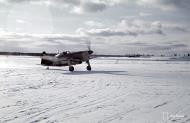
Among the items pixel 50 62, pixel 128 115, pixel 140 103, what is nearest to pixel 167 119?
pixel 128 115

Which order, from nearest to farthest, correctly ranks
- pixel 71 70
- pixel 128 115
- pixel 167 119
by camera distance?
pixel 167 119
pixel 128 115
pixel 71 70

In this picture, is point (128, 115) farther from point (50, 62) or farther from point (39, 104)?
point (50, 62)

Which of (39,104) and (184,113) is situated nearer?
(184,113)

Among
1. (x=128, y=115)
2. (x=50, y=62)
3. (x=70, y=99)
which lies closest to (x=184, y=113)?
(x=128, y=115)

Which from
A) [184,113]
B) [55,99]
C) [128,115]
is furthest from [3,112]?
[184,113]

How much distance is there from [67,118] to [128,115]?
1639 mm

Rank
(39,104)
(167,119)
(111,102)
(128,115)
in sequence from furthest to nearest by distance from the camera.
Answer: (111,102) → (39,104) → (128,115) → (167,119)

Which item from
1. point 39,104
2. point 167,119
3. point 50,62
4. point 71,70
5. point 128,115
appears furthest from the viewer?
point 50,62

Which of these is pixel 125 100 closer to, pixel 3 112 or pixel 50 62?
pixel 3 112

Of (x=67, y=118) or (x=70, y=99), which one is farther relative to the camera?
(x=70, y=99)

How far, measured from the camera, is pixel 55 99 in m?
9.56

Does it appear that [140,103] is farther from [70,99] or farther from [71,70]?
[71,70]

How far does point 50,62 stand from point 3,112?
22948 mm

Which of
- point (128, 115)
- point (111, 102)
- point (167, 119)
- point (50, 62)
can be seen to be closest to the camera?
point (167, 119)
